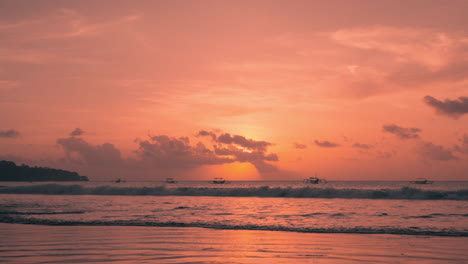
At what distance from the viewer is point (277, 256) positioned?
41.1 feet

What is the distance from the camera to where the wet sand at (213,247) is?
12.0 meters

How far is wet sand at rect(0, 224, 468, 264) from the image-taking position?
12008 millimetres

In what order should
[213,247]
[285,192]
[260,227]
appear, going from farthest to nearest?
1. [285,192]
2. [260,227]
3. [213,247]

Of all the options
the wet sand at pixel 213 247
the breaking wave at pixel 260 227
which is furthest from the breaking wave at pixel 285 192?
the wet sand at pixel 213 247

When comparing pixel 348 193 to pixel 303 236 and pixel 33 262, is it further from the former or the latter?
pixel 33 262

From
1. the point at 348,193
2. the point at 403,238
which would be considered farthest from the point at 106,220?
the point at 348,193

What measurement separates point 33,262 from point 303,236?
10.5 metres

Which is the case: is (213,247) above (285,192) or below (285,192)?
above

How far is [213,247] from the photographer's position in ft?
46.7

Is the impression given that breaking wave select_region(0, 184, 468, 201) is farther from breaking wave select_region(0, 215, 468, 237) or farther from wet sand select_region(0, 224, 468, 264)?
wet sand select_region(0, 224, 468, 264)

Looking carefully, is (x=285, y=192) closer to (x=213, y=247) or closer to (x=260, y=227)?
(x=260, y=227)

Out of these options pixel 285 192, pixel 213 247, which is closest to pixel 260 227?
pixel 213 247

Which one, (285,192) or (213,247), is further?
(285,192)

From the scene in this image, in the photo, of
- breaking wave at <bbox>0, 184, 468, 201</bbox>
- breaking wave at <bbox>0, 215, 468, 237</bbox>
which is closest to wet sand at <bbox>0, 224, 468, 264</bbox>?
breaking wave at <bbox>0, 215, 468, 237</bbox>
